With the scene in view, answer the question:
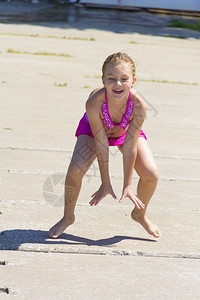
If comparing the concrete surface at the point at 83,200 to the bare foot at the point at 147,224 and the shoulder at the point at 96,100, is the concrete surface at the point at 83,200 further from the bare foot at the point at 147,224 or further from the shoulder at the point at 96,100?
the shoulder at the point at 96,100

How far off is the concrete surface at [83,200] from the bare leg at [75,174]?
2.7 inches

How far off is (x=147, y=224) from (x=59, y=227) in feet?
1.74

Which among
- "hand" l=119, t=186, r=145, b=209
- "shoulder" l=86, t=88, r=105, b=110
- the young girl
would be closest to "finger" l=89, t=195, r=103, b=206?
the young girl

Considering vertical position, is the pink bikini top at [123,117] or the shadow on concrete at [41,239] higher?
the pink bikini top at [123,117]

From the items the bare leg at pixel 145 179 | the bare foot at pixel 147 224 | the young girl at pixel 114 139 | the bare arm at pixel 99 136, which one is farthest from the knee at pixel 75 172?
the bare foot at pixel 147 224

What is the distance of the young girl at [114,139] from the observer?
3.45 metres

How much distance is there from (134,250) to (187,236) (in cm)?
43

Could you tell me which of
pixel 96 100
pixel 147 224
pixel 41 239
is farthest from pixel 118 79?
pixel 41 239

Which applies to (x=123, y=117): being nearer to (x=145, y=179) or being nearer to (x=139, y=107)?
(x=139, y=107)

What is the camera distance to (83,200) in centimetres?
423

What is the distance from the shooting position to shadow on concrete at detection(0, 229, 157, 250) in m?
3.43

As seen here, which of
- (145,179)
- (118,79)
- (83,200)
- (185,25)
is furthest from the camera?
(185,25)

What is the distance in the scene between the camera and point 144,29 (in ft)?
51.5

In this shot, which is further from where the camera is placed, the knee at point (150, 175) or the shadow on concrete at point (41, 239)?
the knee at point (150, 175)
